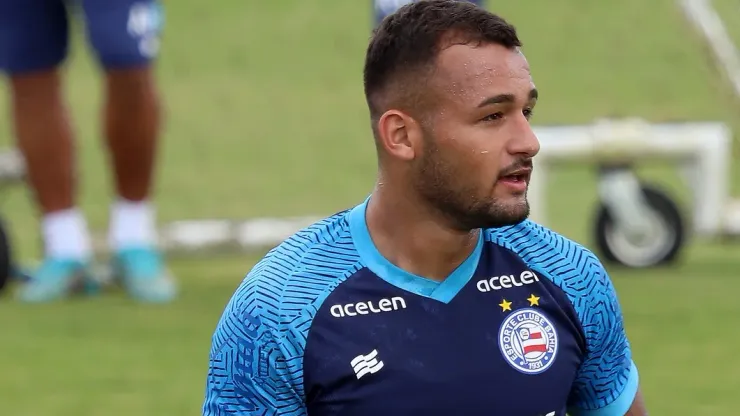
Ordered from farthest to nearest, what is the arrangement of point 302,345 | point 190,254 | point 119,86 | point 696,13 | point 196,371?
point 696,13, point 190,254, point 119,86, point 196,371, point 302,345

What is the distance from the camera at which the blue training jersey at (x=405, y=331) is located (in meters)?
2.51

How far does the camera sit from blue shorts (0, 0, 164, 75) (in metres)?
5.66

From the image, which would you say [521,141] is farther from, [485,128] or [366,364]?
[366,364]

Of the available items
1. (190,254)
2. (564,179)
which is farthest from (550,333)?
(564,179)

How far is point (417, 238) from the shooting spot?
2.62 m

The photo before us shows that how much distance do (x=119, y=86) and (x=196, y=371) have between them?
1.40 metres

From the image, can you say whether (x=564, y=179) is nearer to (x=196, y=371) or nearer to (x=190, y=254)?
(x=190, y=254)

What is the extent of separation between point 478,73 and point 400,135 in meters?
0.18

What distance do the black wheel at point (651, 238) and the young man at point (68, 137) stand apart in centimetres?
220

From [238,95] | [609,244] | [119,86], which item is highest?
[238,95]

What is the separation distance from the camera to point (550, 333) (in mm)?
2586

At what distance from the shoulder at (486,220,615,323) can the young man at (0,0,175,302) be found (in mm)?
3287

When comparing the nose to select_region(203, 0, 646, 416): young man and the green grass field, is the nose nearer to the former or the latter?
select_region(203, 0, 646, 416): young man

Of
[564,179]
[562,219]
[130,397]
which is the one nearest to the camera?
[130,397]
